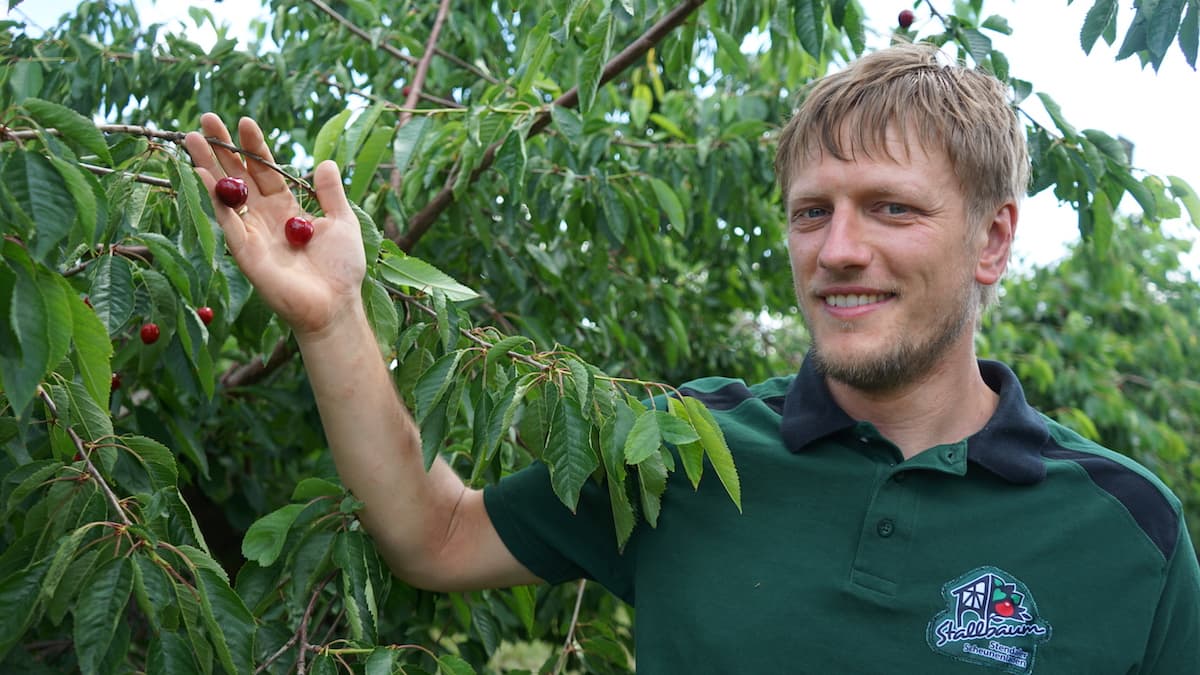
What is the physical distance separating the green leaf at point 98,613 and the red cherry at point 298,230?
461 millimetres

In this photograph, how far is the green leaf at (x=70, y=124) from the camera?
114 centimetres

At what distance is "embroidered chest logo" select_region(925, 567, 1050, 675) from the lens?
5.06ft

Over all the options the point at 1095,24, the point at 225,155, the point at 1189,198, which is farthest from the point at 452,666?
the point at 1189,198

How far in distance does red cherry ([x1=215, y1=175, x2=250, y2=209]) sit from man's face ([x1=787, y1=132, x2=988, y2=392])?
2.64ft

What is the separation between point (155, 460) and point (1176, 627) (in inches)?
55.2

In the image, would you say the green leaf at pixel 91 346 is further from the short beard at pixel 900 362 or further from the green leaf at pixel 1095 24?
the green leaf at pixel 1095 24

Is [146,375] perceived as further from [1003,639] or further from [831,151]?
[1003,639]

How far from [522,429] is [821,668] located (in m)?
0.50

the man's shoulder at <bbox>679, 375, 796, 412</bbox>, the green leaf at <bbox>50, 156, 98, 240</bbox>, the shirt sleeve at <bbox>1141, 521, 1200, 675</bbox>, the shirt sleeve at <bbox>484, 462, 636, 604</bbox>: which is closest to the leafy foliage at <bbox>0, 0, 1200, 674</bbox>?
the green leaf at <bbox>50, 156, 98, 240</bbox>

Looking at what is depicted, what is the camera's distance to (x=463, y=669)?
5.25 ft

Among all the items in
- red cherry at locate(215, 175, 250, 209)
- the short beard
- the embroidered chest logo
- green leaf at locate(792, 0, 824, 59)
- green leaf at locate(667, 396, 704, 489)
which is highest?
green leaf at locate(792, 0, 824, 59)

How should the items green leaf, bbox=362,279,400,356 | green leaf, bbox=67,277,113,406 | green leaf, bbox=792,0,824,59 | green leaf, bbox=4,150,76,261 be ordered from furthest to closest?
green leaf, bbox=792,0,824,59, green leaf, bbox=362,279,400,356, green leaf, bbox=67,277,113,406, green leaf, bbox=4,150,76,261

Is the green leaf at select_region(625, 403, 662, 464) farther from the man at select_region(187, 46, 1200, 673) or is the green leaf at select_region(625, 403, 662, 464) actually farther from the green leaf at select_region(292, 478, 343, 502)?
the green leaf at select_region(292, 478, 343, 502)

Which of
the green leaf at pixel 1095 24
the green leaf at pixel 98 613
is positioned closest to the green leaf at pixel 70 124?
the green leaf at pixel 98 613
